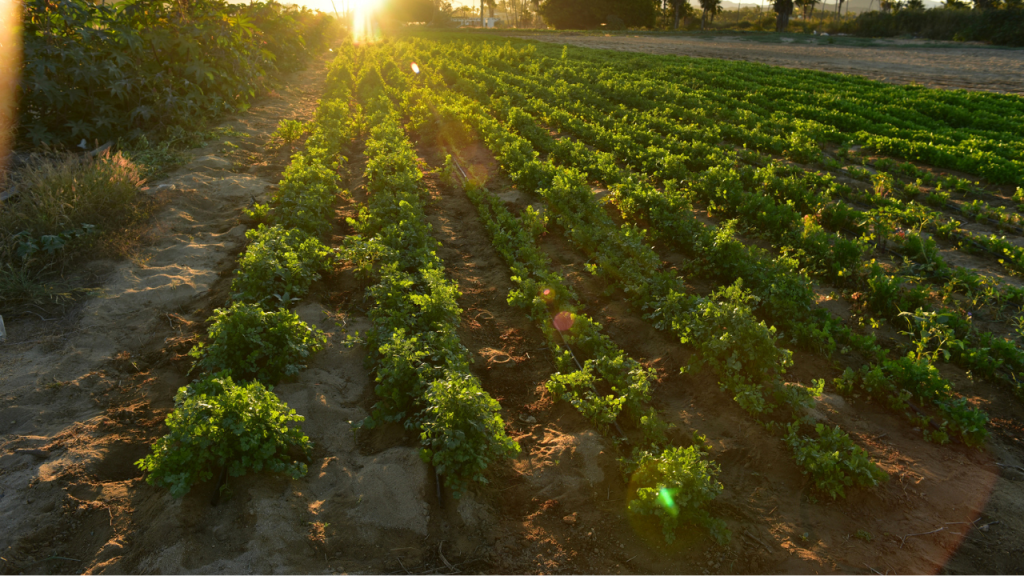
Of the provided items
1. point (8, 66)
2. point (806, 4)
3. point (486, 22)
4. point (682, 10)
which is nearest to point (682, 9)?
point (682, 10)

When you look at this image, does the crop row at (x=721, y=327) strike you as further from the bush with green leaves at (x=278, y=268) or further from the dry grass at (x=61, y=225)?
the dry grass at (x=61, y=225)

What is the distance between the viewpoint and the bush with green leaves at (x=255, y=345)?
452cm

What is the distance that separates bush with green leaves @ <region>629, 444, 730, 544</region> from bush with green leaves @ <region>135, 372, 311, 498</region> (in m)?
2.51

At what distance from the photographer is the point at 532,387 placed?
16.2ft

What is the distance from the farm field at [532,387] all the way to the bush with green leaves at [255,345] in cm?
4

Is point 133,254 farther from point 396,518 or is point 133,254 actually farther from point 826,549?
point 826,549

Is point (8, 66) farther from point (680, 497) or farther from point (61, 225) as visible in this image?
point (680, 497)

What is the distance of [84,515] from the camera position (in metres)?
3.31

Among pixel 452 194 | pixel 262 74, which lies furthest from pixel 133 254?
pixel 262 74

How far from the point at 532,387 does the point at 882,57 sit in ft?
124

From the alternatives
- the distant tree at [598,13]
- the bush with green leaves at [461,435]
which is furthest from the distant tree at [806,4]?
the bush with green leaves at [461,435]

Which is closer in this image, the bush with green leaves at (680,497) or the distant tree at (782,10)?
the bush with green leaves at (680,497)

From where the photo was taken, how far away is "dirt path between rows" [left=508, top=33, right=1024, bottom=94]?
22669 mm

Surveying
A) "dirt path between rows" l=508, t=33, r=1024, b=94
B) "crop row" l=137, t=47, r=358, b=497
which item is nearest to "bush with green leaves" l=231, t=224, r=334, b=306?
"crop row" l=137, t=47, r=358, b=497
